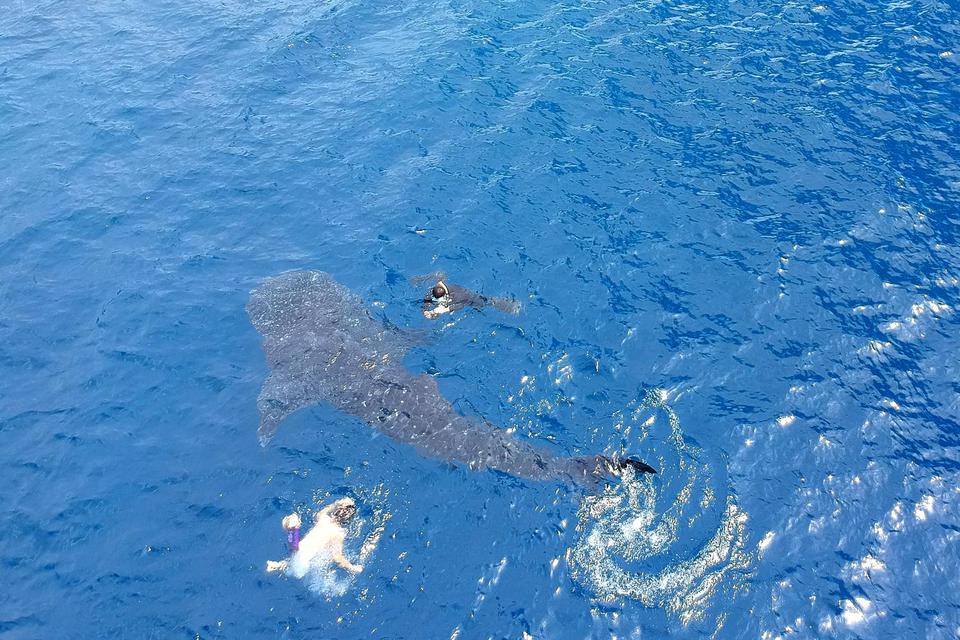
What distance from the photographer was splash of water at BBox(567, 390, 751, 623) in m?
16.2

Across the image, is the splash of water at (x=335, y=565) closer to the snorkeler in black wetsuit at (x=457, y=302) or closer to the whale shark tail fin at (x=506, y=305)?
the snorkeler in black wetsuit at (x=457, y=302)

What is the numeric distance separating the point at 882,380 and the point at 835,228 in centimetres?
715

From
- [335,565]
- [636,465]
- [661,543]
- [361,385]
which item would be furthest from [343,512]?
[661,543]

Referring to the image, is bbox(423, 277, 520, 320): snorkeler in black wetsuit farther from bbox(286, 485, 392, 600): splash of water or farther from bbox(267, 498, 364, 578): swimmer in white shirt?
bbox(267, 498, 364, 578): swimmer in white shirt

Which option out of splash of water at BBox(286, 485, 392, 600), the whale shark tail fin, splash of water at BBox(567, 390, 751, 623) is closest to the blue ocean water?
splash of water at BBox(567, 390, 751, 623)

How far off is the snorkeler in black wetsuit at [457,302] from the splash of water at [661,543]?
7972 millimetres

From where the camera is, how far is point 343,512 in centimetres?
1780

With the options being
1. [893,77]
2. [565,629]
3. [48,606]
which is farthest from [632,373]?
[893,77]

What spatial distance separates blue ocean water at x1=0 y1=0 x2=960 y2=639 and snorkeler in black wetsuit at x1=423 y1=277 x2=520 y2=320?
486 mm

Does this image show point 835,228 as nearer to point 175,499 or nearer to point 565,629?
point 565,629

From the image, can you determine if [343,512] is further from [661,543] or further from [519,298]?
[519,298]

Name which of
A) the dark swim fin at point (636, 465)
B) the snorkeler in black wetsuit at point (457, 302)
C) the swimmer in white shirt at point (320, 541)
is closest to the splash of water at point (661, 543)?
the dark swim fin at point (636, 465)

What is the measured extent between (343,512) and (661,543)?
8.64 meters

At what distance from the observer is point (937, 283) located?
23000 millimetres
